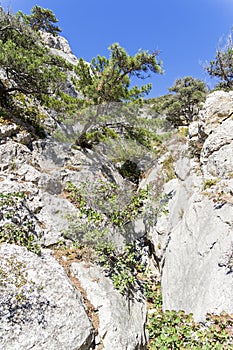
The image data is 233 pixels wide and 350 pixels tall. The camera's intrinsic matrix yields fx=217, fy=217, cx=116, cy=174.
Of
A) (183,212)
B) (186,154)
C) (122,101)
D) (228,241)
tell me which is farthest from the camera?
(122,101)

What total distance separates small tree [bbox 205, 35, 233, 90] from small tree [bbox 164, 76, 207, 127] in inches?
70.1

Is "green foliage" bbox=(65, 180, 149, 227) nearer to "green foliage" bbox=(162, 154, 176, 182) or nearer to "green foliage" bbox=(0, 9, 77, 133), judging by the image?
"green foliage" bbox=(162, 154, 176, 182)

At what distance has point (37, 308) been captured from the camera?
12.6ft

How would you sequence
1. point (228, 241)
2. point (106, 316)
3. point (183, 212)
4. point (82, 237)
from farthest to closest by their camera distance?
point (183, 212) → point (82, 237) → point (228, 241) → point (106, 316)

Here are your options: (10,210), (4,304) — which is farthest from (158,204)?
(4,304)

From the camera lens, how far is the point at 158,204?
801 cm

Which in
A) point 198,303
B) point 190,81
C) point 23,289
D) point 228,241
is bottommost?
point 198,303

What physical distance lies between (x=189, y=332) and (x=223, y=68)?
18.6 m

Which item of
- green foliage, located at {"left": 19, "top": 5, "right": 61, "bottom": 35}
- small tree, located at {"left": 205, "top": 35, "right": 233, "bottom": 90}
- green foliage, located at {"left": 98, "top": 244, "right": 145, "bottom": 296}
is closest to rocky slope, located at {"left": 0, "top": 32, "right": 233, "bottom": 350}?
green foliage, located at {"left": 98, "top": 244, "right": 145, "bottom": 296}

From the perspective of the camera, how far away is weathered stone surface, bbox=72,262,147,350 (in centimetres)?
420

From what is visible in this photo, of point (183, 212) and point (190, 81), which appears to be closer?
point (183, 212)

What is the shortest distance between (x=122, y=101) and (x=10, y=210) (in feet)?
25.1

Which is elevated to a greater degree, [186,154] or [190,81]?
[190,81]

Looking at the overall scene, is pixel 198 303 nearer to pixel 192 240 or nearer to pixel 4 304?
pixel 192 240
